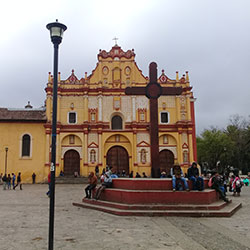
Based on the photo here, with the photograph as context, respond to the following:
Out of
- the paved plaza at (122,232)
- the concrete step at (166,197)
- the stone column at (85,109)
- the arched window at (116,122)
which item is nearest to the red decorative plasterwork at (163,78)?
the arched window at (116,122)

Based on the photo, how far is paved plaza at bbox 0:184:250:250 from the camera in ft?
18.9

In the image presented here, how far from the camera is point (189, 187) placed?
405 inches

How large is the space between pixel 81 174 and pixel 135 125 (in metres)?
7.97

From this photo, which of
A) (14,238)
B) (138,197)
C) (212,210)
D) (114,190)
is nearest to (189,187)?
(212,210)

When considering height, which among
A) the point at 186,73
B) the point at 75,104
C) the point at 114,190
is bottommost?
the point at 114,190

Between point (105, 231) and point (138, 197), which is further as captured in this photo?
point (138, 197)

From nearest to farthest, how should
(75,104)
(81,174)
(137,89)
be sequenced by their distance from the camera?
(137,89)
(81,174)
(75,104)

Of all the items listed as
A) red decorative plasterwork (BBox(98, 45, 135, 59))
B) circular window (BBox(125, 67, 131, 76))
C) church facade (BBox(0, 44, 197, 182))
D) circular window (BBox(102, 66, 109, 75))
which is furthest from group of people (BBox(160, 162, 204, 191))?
red decorative plasterwork (BBox(98, 45, 135, 59))

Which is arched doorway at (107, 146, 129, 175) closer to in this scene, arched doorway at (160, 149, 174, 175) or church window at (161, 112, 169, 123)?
arched doorway at (160, 149, 174, 175)

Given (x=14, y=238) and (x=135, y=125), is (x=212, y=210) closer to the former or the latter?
(x=14, y=238)

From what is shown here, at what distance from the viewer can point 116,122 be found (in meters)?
32.2

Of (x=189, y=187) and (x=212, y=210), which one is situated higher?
(x=189, y=187)

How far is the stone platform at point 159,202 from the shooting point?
907cm

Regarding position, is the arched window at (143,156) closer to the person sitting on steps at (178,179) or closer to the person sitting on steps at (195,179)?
the person sitting on steps at (195,179)
